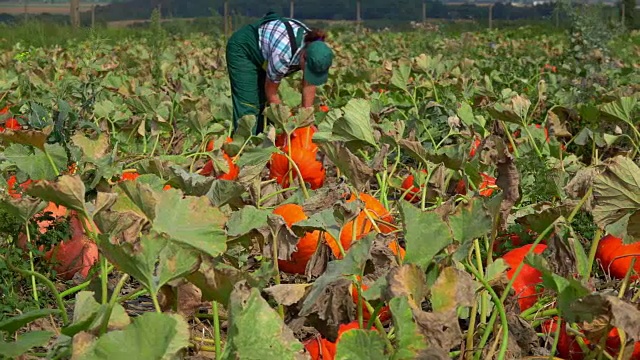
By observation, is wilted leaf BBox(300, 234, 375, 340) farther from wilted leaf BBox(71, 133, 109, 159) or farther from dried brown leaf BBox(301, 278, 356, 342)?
wilted leaf BBox(71, 133, 109, 159)

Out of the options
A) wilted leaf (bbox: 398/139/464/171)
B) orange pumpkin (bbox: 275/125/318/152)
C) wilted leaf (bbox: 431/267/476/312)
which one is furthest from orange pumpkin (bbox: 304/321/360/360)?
orange pumpkin (bbox: 275/125/318/152)

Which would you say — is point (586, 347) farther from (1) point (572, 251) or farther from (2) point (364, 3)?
(2) point (364, 3)

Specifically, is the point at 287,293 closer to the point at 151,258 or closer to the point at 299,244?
the point at 151,258

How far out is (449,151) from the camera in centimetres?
266

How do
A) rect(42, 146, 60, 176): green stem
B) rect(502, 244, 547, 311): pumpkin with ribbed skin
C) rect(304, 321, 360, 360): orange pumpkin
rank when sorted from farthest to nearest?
rect(42, 146, 60, 176): green stem
rect(502, 244, 547, 311): pumpkin with ribbed skin
rect(304, 321, 360, 360): orange pumpkin

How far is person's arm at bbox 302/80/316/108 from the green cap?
6 centimetres

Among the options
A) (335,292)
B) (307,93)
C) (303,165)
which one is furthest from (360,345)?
(307,93)

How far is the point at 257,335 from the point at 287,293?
456 millimetres

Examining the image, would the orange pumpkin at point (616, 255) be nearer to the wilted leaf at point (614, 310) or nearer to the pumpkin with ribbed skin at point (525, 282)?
the pumpkin with ribbed skin at point (525, 282)

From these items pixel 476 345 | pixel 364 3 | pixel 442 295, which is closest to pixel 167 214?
pixel 442 295

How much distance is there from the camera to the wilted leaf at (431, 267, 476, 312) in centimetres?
154

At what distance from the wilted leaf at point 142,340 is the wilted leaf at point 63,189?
1.48 ft

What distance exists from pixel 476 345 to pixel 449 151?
0.75 metres

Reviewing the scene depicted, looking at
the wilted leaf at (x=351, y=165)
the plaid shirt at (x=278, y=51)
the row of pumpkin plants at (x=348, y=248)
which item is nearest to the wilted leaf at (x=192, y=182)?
the row of pumpkin plants at (x=348, y=248)
